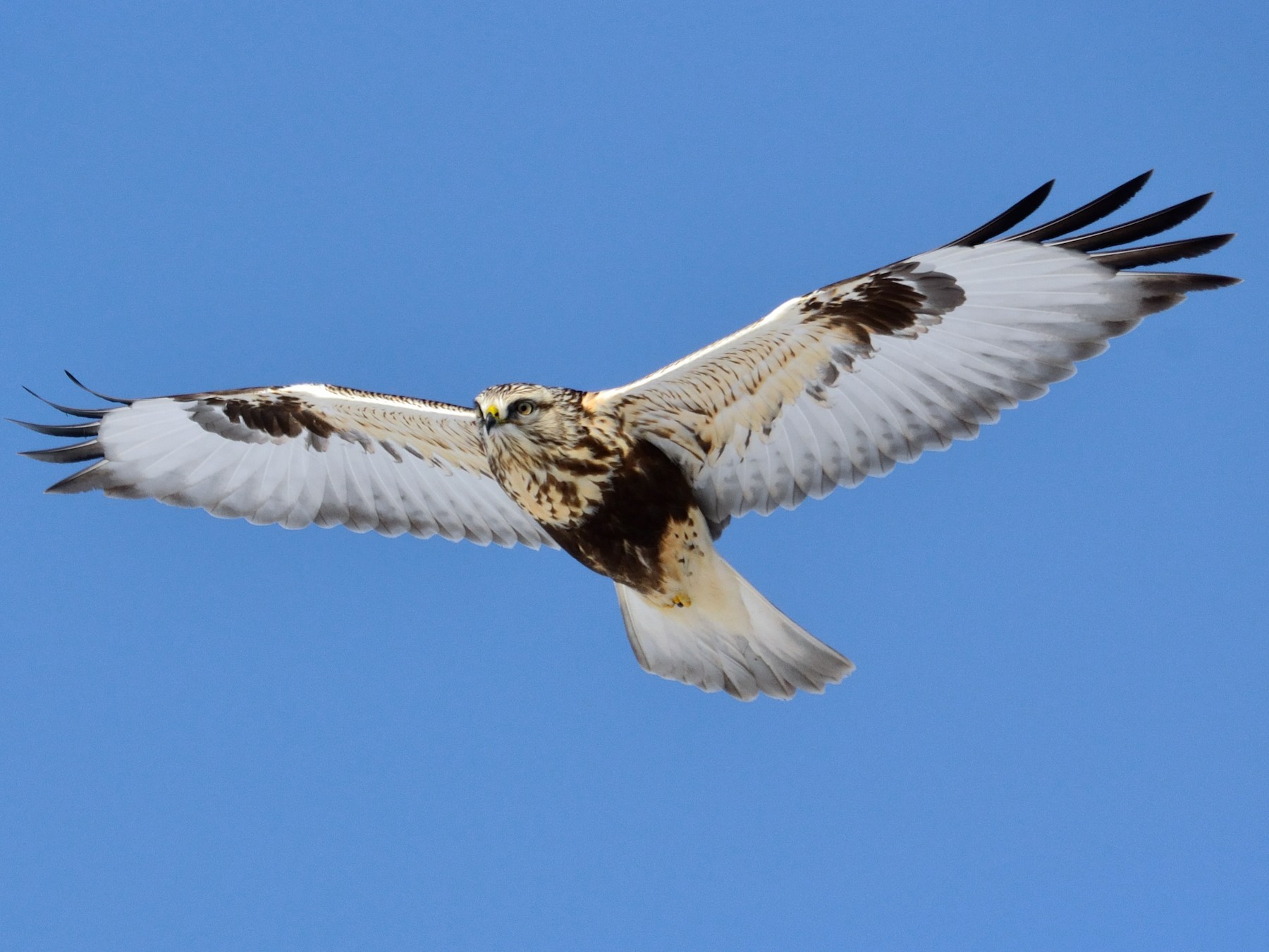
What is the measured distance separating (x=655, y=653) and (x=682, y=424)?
153 cm

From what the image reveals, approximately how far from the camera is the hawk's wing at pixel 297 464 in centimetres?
834

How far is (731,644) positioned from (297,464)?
2952 mm

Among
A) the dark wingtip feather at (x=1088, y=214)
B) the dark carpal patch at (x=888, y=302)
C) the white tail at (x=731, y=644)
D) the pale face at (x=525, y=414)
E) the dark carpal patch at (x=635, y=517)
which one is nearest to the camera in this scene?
the dark wingtip feather at (x=1088, y=214)

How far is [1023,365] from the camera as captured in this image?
21.8ft

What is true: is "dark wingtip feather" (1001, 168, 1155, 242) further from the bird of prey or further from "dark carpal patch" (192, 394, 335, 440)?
"dark carpal patch" (192, 394, 335, 440)

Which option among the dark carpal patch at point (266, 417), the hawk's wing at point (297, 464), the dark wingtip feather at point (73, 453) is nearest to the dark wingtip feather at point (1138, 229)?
the hawk's wing at point (297, 464)

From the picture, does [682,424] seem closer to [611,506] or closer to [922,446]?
[611,506]

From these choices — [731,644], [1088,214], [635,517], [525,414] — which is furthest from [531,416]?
[1088,214]

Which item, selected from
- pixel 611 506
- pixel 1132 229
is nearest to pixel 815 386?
pixel 611 506

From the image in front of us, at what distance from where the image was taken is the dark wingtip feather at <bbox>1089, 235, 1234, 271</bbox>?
5.90m

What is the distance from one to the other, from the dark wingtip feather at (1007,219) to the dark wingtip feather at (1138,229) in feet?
1.14

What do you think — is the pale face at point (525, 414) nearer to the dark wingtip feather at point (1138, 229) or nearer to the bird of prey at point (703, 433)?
the bird of prey at point (703, 433)

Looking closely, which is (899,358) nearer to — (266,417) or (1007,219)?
(1007,219)

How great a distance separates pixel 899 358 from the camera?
6.92 metres
